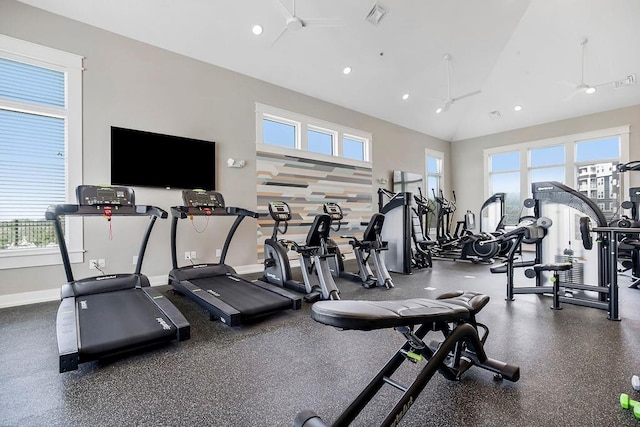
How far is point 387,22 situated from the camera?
5270 millimetres

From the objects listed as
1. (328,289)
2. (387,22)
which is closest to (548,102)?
(387,22)

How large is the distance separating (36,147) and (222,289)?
10.0ft

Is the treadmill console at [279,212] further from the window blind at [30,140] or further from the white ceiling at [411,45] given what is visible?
the window blind at [30,140]

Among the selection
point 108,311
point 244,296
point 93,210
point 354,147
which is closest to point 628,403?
point 244,296

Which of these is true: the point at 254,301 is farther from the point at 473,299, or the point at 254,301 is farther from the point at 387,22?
the point at 387,22

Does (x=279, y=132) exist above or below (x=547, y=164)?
above

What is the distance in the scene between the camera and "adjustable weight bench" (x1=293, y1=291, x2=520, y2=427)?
1157 millimetres

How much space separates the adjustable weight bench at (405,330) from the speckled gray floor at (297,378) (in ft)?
0.79

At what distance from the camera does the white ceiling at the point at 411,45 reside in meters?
4.48

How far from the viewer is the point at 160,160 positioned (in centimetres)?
471

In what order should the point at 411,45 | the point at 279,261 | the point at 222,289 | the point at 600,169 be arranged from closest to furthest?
the point at 222,289, the point at 279,261, the point at 411,45, the point at 600,169

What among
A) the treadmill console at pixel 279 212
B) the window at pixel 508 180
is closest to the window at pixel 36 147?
the treadmill console at pixel 279 212

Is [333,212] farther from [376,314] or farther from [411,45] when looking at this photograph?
[376,314]

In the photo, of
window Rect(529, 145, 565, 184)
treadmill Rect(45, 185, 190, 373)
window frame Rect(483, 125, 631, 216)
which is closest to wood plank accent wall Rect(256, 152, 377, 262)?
treadmill Rect(45, 185, 190, 373)
